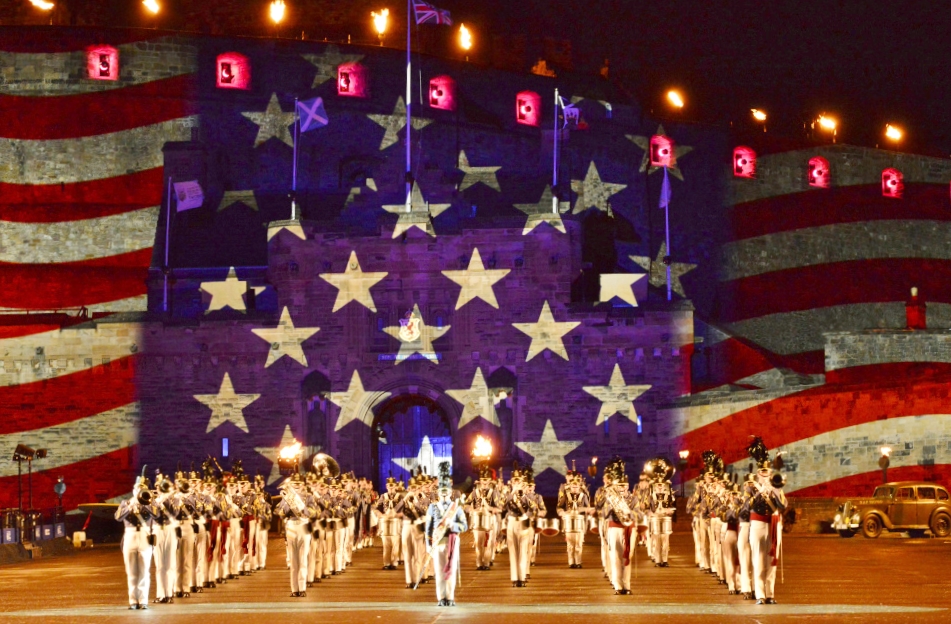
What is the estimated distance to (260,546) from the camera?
30922mm

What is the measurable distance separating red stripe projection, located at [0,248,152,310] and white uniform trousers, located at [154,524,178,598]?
37.0 metres

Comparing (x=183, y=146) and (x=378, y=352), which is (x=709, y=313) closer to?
(x=378, y=352)

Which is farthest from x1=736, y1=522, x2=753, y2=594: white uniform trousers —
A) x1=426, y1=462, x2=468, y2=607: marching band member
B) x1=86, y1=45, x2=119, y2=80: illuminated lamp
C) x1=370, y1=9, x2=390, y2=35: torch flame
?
x1=370, y1=9, x2=390, y2=35: torch flame

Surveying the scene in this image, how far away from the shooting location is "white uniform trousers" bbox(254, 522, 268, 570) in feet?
101

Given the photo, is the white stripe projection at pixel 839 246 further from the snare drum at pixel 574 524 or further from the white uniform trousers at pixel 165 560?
the white uniform trousers at pixel 165 560

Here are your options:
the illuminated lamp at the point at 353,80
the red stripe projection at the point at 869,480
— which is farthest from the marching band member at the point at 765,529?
the illuminated lamp at the point at 353,80

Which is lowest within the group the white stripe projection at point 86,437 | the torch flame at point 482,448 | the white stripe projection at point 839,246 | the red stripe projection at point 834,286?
the torch flame at point 482,448

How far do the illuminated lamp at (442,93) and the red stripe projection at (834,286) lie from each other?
13999 millimetres

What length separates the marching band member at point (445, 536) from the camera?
22.4m

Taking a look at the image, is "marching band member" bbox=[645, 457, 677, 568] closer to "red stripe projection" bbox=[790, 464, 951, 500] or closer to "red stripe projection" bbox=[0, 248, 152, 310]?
"red stripe projection" bbox=[790, 464, 951, 500]

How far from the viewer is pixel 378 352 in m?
52.2

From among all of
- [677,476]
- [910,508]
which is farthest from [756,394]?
[910,508]

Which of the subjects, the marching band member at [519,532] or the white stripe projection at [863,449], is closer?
the marching band member at [519,532]

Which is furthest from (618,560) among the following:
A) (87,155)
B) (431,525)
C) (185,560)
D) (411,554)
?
(87,155)
